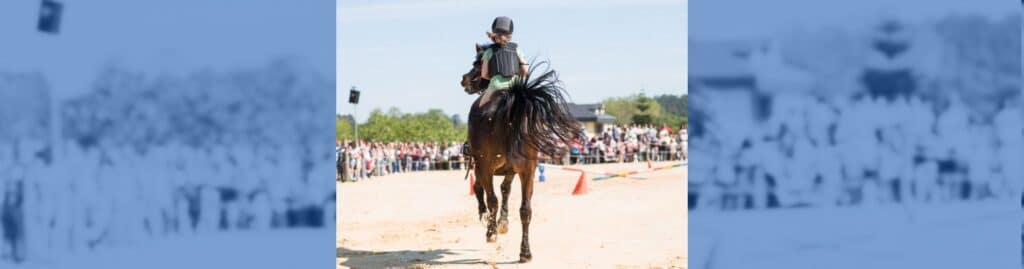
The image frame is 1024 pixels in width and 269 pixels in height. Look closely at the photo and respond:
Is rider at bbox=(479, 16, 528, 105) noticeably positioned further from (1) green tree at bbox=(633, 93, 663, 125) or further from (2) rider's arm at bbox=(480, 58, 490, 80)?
(1) green tree at bbox=(633, 93, 663, 125)

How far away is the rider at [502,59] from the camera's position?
37.9 feet

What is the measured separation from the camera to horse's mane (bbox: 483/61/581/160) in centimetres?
1084

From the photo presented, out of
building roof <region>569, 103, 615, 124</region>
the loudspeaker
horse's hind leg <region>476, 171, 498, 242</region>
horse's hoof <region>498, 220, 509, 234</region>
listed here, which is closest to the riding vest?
horse's hind leg <region>476, 171, 498, 242</region>

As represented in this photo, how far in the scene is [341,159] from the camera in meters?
32.2

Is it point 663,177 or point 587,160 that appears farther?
point 587,160

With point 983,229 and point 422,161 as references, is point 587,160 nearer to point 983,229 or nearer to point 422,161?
point 422,161

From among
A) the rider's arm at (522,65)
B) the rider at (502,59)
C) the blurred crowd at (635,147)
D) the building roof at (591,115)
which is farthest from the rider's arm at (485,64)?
the building roof at (591,115)

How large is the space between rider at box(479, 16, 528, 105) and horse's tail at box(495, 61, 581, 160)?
546mm

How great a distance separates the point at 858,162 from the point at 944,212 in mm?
1838

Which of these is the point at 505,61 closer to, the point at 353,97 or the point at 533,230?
the point at 533,230

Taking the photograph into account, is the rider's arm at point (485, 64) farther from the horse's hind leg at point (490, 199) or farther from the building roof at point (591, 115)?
the building roof at point (591, 115)

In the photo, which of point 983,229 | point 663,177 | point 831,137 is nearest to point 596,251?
point 831,137

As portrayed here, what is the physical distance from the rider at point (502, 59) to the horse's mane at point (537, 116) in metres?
0.54

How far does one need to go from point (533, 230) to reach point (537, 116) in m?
4.18
